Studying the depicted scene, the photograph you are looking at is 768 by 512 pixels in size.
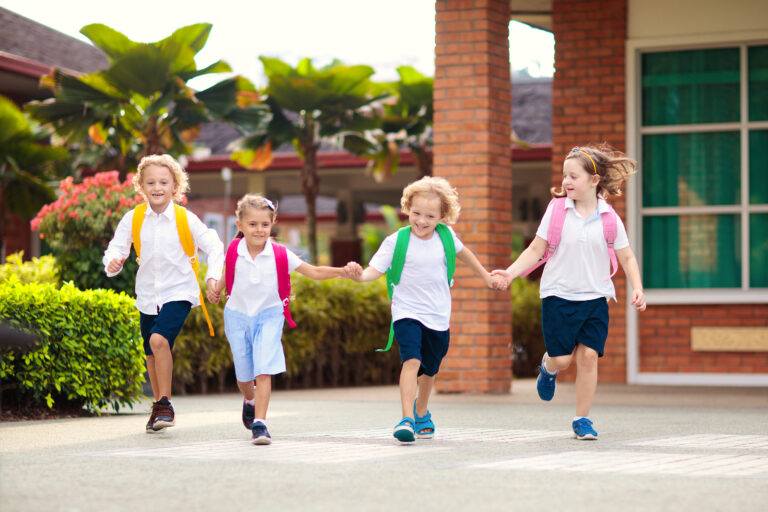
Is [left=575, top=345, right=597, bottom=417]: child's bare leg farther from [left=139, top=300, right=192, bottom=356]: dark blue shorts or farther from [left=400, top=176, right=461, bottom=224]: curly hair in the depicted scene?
[left=139, top=300, right=192, bottom=356]: dark blue shorts

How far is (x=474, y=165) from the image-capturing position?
36.9 feet

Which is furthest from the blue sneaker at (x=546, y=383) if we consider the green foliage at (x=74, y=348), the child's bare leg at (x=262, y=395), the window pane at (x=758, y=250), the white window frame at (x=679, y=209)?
the window pane at (x=758, y=250)

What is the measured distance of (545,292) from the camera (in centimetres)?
731

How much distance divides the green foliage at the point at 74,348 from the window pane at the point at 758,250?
21.6ft

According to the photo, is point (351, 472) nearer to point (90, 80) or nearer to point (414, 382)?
point (414, 382)

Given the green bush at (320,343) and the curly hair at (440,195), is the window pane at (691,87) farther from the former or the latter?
the curly hair at (440,195)

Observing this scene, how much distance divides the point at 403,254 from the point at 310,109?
43.1ft

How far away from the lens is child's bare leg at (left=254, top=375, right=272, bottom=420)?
6.90 metres

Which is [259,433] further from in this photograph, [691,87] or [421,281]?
[691,87]

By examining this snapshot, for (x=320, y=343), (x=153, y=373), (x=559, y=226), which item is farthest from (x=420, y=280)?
(x=320, y=343)

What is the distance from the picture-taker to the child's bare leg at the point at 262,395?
6.90 meters

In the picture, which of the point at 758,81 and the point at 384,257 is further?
the point at 758,81

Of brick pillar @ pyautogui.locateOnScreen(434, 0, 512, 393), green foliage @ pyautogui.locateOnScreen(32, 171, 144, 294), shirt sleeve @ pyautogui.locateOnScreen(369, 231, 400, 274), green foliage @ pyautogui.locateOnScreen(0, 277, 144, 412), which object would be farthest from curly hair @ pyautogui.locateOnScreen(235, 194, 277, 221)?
green foliage @ pyautogui.locateOnScreen(32, 171, 144, 294)

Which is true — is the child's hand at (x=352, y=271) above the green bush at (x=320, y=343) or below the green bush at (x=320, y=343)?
above
